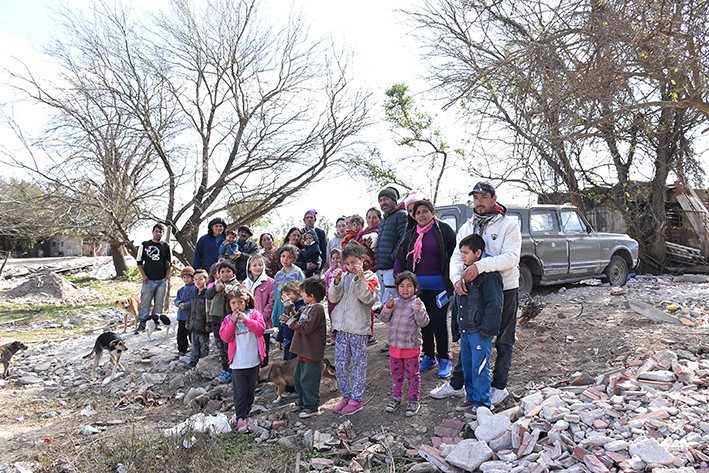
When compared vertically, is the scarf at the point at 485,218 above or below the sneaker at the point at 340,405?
above

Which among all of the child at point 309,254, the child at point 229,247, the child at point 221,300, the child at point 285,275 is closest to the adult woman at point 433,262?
Answer: the child at point 285,275

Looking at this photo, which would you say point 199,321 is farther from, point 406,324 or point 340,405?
point 406,324

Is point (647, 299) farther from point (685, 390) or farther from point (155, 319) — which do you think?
point (155, 319)

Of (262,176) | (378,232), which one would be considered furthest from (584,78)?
(262,176)

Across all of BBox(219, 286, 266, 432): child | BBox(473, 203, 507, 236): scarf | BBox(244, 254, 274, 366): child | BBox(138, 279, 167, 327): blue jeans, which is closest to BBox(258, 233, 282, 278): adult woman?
BBox(244, 254, 274, 366): child

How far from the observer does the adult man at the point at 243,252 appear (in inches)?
287

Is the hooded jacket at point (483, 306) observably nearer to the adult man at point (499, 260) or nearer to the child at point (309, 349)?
the adult man at point (499, 260)

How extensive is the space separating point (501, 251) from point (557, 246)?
539 centimetres

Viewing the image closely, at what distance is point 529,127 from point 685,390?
3.71 m

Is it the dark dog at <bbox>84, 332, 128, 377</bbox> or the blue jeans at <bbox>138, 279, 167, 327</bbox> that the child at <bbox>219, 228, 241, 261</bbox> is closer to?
the dark dog at <bbox>84, 332, 128, 377</bbox>

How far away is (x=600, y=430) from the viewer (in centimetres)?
337

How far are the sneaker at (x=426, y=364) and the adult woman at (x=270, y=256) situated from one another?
2.67m

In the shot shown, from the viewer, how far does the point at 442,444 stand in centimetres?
367

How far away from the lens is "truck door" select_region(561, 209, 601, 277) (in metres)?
9.16
